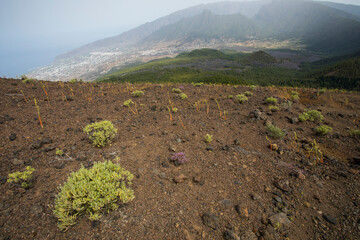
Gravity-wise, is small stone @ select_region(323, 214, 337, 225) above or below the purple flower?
below

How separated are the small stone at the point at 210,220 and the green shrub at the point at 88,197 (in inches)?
66.7

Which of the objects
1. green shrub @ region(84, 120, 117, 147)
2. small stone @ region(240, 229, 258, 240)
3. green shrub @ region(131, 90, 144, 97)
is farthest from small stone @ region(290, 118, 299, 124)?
green shrub @ region(131, 90, 144, 97)

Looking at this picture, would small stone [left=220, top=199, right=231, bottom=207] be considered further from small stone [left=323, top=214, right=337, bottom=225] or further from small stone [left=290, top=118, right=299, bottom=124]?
small stone [left=290, top=118, right=299, bottom=124]

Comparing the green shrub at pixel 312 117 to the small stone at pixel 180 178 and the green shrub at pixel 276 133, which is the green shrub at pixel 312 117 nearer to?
the green shrub at pixel 276 133

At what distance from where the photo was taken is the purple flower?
4.98m

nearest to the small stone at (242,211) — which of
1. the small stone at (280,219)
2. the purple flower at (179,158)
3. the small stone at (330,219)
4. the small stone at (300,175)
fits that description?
the small stone at (280,219)

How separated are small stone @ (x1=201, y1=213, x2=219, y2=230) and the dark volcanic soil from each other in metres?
0.02

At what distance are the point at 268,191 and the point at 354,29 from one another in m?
286

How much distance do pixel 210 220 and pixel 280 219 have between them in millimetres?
1560

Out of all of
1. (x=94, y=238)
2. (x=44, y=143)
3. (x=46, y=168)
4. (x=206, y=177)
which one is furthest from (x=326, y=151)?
(x=44, y=143)

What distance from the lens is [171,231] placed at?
315 centimetres

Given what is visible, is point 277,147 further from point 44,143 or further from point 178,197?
point 44,143

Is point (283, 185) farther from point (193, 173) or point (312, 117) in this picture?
point (312, 117)

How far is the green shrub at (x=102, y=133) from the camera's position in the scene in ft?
17.9
